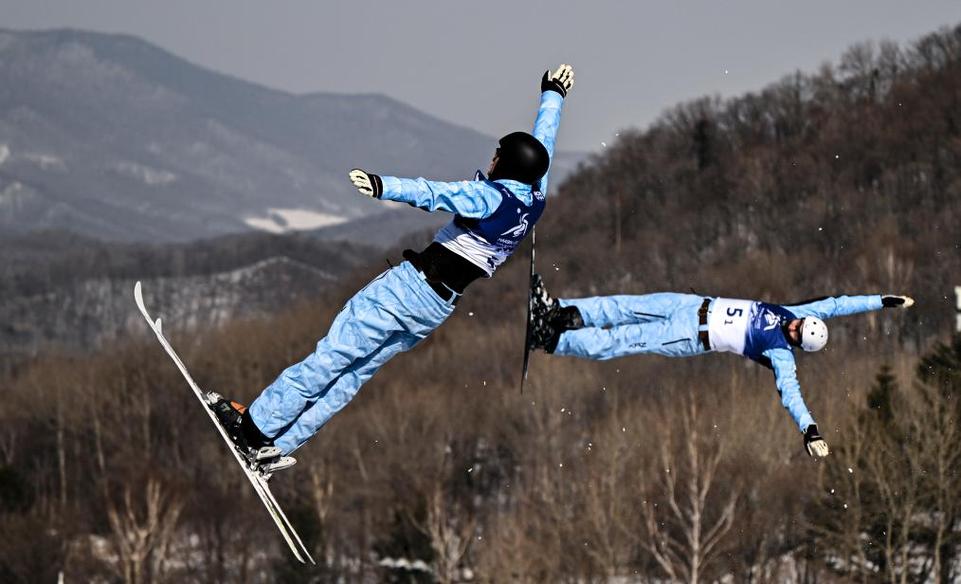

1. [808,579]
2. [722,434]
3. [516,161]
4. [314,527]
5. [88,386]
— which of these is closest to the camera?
[516,161]

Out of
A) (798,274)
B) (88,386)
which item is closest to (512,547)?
(798,274)

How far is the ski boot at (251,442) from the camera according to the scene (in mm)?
9719

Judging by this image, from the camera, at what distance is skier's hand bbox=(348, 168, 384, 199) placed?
25.5 feet

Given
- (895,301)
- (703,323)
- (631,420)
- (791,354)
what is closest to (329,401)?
(703,323)

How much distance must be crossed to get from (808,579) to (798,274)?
75.5 ft

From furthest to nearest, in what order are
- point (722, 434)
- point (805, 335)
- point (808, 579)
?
point (722, 434) < point (808, 579) < point (805, 335)

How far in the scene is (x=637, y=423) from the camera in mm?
57281

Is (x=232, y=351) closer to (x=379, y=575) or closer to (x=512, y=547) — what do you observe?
(x=379, y=575)

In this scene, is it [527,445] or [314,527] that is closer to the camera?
[314,527]

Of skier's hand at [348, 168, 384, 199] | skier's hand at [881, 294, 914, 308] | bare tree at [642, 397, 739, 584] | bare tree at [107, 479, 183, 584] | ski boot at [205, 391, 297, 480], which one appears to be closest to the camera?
skier's hand at [348, 168, 384, 199]

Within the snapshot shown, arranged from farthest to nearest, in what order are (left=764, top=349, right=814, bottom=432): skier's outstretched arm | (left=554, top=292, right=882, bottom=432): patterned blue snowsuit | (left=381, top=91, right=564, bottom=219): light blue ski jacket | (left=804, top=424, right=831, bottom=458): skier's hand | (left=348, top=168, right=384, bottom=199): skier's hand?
(left=554, top=292, right=882, bottom=432): patterned blue snowsuit → (left=764, top=349, right=814, bottom=432): skier's outstretched arm → (left=804, top=424, right=831, bottom=458): skier's hand → (left=381, top=91, right=564, bottom=219): light blue ski jacket → (left=348, top=168, right=384, bottom=199): skier's hand

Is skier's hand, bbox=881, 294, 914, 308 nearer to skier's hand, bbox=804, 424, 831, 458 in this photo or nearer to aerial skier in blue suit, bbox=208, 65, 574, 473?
skier's hand, bbox=804, 424, 831, 458

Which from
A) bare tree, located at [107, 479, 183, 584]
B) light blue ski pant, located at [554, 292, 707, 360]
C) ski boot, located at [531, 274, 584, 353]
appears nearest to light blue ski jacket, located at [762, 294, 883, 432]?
light blue ski pant, located at [554, 292, 707, 360]

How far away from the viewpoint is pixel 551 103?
9828mm
